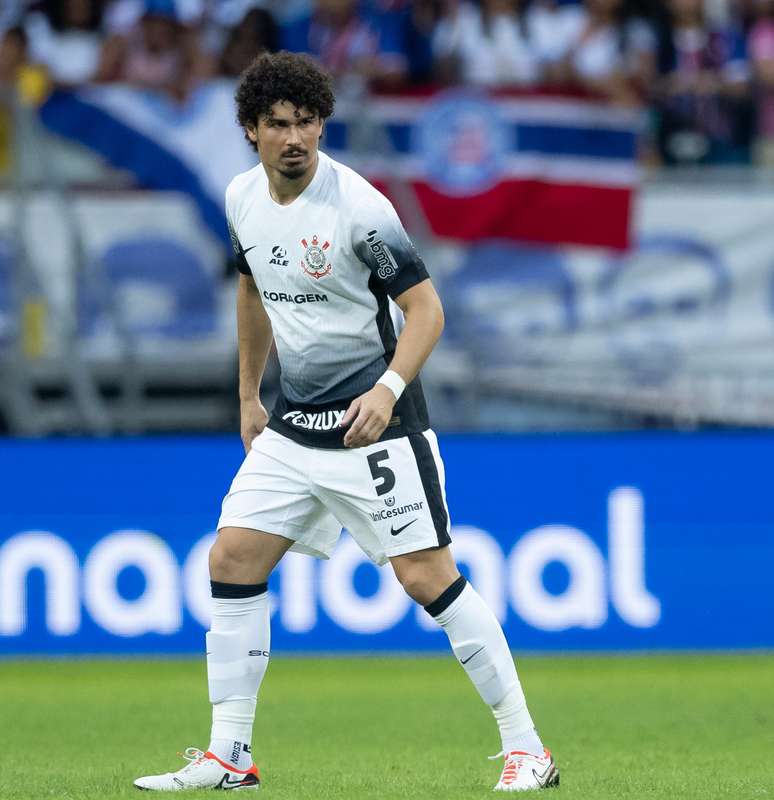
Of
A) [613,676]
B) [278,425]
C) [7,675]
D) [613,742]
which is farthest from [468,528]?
[278,425]

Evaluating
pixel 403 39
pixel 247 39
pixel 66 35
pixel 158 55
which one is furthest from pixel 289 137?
pixel 66 35

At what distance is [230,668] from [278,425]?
0.76 m

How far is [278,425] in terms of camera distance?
17.6 feet

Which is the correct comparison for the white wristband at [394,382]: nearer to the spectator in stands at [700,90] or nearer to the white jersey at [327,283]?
the white jersey at [327,283]

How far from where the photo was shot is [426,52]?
12820mm

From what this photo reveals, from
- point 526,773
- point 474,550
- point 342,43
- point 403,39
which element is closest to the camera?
point 526,773

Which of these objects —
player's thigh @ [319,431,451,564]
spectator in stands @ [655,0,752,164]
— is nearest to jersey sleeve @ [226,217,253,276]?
player's thigh @ [319,431,451,564]

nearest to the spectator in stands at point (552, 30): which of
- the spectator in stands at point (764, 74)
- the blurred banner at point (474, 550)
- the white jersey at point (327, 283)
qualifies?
the spectator in stands at point (764, 74)

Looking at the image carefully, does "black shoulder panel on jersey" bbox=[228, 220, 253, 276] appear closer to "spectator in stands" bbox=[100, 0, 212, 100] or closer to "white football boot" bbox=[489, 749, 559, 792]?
"white football boot" bbox=[489, 749, 559, 792]

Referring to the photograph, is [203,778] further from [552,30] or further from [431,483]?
[552,30]

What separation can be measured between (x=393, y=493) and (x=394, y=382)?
361 mm

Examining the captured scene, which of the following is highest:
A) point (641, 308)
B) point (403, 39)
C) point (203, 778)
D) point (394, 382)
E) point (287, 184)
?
point (403, 39)

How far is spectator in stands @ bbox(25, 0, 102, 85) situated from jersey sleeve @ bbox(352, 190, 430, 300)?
26.7 feet

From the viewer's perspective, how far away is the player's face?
197 inches
